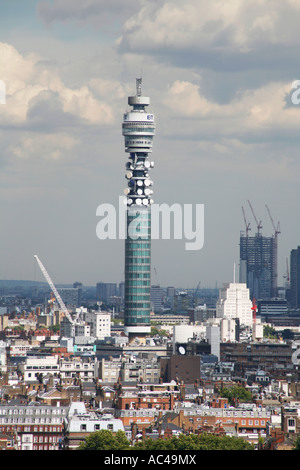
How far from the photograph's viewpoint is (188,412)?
117000 millimetres

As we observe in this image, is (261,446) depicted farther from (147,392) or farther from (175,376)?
(175,376)

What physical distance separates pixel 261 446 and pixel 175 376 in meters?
67.7

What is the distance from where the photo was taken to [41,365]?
179625 millimetres

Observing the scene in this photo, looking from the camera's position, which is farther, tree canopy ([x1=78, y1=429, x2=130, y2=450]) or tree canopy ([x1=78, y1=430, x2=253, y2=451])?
tree canopy ([x1=78, y1=429, x2=130, y2=450])

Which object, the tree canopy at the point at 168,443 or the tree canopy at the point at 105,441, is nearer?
the tree canopy at the point at 168,443

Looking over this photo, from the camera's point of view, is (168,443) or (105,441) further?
(105,441)
